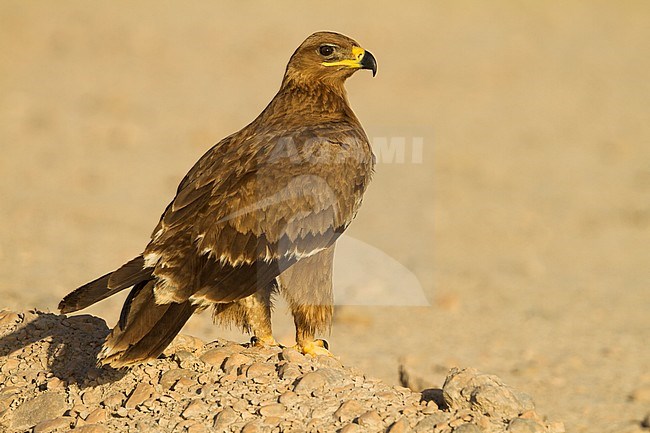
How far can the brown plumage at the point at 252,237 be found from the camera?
17.0 feet

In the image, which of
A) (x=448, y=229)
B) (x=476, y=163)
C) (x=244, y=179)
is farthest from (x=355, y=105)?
(x=244, y=179)

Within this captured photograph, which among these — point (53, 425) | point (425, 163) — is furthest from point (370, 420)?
point (425, 163)

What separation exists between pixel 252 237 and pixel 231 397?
33.9 inches

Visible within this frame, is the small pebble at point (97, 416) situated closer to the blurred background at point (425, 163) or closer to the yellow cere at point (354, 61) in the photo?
the yellow cere at point (354, 61)

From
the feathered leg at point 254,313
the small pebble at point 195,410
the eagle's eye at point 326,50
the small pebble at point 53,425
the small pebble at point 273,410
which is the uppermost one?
the eagle's eye at point 326,50

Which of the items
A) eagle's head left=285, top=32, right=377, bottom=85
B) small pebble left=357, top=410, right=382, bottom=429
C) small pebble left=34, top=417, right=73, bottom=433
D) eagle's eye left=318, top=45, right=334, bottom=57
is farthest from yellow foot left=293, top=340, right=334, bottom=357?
eagle's eye left=318, top=45, right=334, bottom=57

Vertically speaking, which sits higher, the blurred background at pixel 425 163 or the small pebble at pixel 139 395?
the blurred background at pixel 425 163

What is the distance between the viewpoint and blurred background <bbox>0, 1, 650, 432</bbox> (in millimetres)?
9664

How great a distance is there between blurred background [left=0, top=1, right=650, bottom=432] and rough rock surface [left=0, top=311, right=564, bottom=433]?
2.41m

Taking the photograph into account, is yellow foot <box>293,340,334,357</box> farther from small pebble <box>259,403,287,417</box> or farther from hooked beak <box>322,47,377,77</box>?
hooked beak <box>322,47,377,77</box>

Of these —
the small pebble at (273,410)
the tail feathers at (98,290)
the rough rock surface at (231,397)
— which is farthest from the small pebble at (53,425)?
the small pebble at (273,410)

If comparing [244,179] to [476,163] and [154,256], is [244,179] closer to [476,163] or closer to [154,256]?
[154,256]

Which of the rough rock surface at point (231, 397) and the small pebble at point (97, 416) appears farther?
the small pebble at point (97, 416)

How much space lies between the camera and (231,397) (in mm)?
5297
